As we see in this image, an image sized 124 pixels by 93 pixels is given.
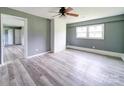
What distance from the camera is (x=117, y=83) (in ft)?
7.52

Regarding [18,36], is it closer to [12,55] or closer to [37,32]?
[12,55]

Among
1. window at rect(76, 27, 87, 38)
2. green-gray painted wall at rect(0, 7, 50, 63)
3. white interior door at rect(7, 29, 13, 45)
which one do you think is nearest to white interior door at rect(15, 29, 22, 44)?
white interior door at rect(7, 29, 13, 45)

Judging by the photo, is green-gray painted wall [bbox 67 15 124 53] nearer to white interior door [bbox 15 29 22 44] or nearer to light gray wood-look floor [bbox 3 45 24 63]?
light gray wood-look floor [bbox 3 45 24 63]

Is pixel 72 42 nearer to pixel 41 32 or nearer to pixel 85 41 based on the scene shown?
pixel 85 41

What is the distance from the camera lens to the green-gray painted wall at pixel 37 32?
4.66 meters

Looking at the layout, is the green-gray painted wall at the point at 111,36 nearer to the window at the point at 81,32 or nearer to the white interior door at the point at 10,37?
the window at the point at 81,32

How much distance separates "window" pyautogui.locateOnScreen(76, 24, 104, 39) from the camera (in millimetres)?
5959

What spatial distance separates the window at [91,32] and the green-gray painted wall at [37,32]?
9.44ft

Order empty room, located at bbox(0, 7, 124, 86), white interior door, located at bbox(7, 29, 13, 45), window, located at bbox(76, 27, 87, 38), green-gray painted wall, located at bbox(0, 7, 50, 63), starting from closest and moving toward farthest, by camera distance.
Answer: empty room, located at bbox(0, 7, 124, 86) → green-gray painted wall, located at bbox(0, 7, 50, 63) → window, located at bbox(76, 27, 87, 38) → white interior door, located at bbox(7, 29, 13, 45)

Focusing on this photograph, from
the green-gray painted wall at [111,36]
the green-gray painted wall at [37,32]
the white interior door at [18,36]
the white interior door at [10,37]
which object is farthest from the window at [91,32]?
the white interior door at [10,37]

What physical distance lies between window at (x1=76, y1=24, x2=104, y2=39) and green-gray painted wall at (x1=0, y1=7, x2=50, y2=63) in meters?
2.88

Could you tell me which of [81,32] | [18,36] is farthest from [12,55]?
[18,36]

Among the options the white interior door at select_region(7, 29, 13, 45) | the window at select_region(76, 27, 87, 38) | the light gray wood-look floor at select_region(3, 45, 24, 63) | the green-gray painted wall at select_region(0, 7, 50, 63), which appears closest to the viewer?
the light gray wood-look floor at select_region(3, 45, 24, 63)
